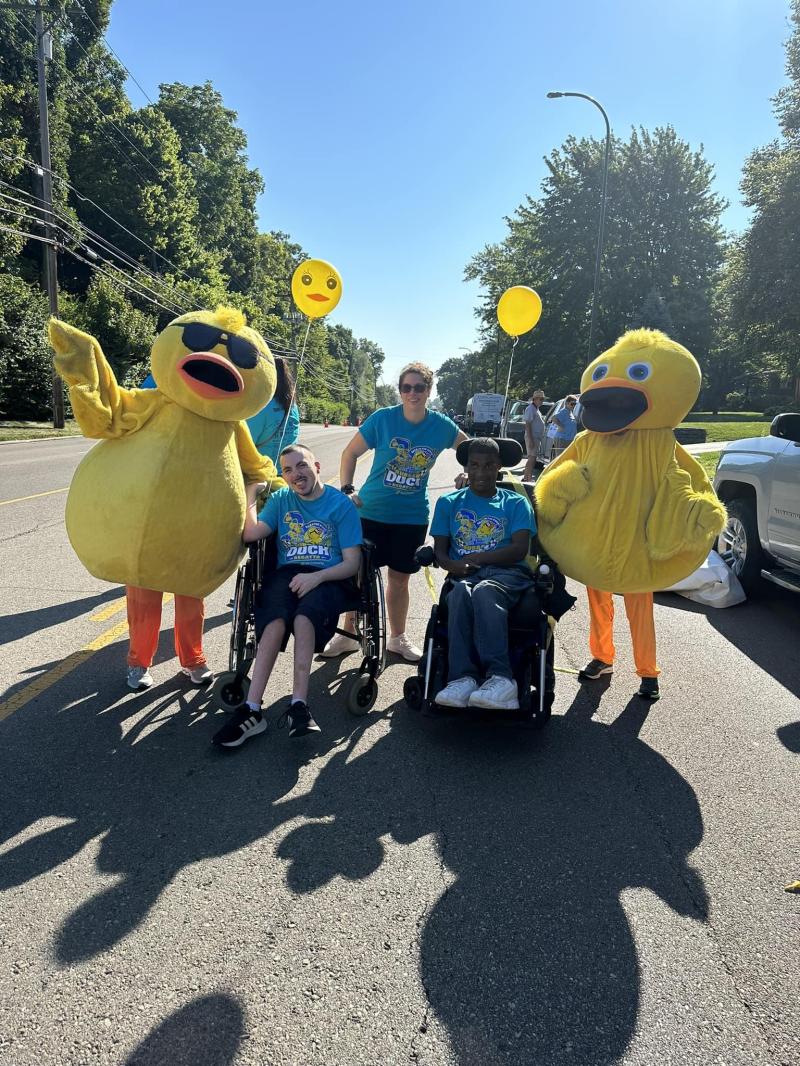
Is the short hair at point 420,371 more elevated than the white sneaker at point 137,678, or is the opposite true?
the short hair at point 420,371

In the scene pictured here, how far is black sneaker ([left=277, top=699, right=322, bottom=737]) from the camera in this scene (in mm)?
3049

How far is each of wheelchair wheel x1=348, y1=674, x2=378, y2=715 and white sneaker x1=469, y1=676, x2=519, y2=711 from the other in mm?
694

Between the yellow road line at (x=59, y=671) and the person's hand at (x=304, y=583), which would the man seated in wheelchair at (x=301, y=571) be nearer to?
the person's hand at (x=304, y=583)

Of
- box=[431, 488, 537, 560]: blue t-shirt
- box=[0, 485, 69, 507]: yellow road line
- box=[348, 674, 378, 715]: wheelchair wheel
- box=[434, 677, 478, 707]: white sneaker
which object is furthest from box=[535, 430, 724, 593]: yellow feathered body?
box=[0, 485, 69, 507]: yellow road line

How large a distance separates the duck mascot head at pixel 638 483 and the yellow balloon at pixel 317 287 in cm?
267

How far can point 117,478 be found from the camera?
3211 millimetres

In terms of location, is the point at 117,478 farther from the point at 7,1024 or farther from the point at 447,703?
the point at 7,1024

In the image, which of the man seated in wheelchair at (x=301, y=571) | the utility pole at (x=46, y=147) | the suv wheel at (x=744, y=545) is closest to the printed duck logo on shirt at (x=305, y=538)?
the man seated in wheelchair at (x=301, y=571)

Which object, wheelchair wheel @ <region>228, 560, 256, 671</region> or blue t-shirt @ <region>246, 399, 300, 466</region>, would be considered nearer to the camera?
wheelchair wheel @ <region>228, 560, 256, 671</region>

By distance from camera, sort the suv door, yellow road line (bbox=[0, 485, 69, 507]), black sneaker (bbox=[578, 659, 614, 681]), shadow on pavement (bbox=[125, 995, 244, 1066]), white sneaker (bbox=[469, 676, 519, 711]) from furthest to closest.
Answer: yellow road line (bbox=[0, 485, 69, 507]), the suv door, black sneaker (bbox=[578, 659, 614, 681]), white sneaker (bbox=[469, 676, 519, 711]), shadow on pavement (bbox=[125, 995, 244, 1066])

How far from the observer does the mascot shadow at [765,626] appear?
440 centimetres

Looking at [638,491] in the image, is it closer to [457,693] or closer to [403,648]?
[457,693]

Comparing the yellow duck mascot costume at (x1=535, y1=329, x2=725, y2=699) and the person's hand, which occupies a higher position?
the yellow duck mascot costume at (x1=535, y1=329, x2=725, y2=699)

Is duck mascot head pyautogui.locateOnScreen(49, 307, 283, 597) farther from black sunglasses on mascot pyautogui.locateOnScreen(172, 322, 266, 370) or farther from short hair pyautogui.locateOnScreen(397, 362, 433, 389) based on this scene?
short hair pyautogui.locateOnScreen(397, 362, 433, 389)
